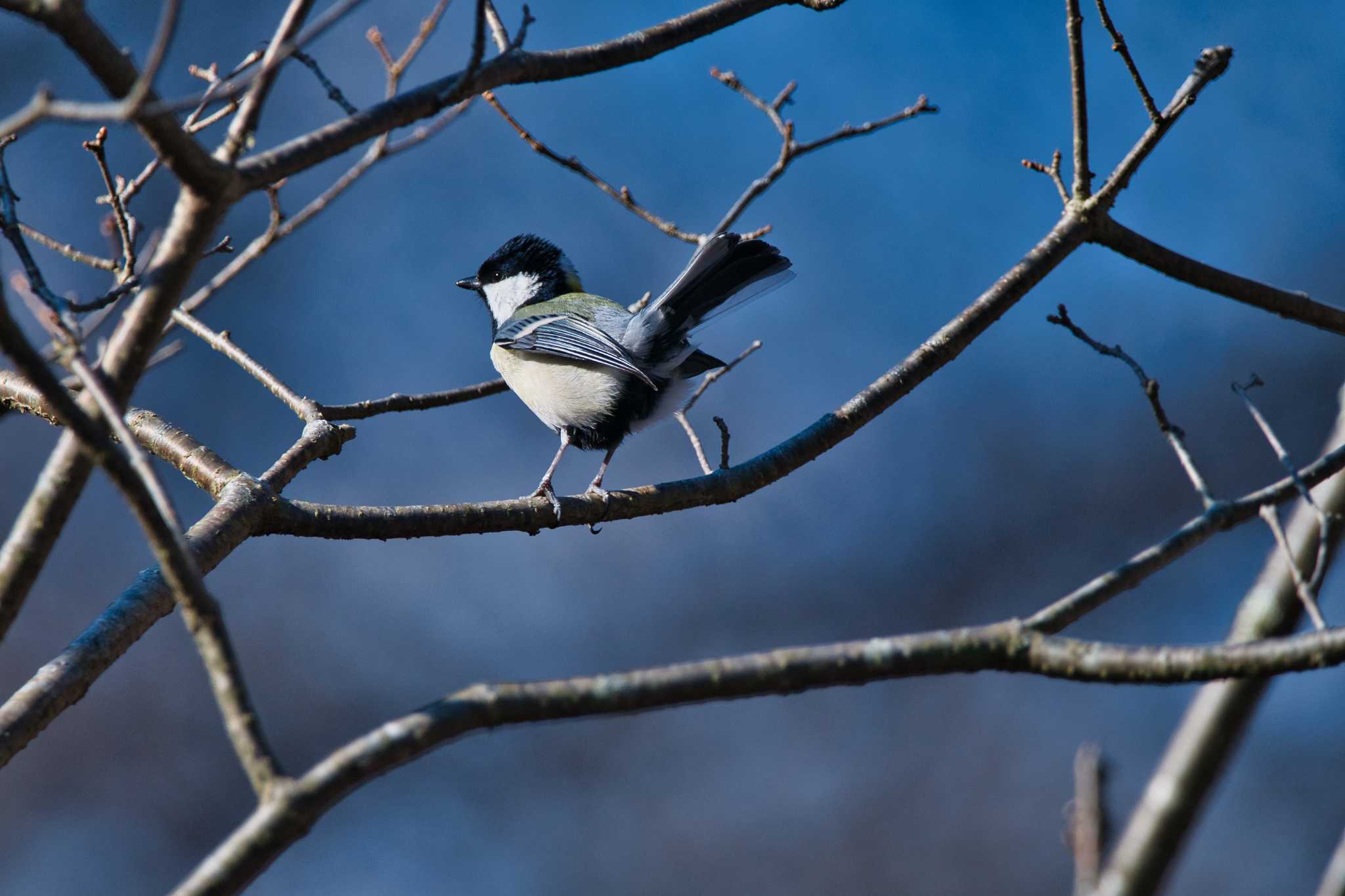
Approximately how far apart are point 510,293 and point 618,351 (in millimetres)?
1455

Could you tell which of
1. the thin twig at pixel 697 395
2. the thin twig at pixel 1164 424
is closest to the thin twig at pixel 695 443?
the thin twig at pixel 697 395

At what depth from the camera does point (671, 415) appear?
3717 mm

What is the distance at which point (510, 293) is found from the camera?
15.8ft

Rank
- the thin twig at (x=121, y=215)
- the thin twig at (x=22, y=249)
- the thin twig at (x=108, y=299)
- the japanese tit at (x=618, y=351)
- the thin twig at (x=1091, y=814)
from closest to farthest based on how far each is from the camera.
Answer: the thin twig at (x=1091, y=814)
the thin twig at (x=22, y=249)
the thin twig at (x=108, y=299)
the thin twig at (x=121, y=215)
the japanese tit at (x=618, y=351)

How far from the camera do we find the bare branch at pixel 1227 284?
2623 mm

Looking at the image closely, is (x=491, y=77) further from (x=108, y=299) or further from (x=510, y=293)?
(x=510, y=293)

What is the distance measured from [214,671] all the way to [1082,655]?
1031 millimetres

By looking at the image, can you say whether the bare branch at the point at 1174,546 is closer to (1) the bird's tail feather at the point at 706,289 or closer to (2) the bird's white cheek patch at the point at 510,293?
(1) the bird's tail feather at the point at 706,289

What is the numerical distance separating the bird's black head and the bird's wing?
1.85 ft

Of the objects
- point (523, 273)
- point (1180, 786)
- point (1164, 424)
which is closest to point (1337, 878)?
point (1180, 786)

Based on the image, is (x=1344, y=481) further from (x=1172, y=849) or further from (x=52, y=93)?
(x=52, y=93)

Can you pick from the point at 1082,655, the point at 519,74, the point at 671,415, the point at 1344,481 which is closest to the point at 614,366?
the point at 671,415

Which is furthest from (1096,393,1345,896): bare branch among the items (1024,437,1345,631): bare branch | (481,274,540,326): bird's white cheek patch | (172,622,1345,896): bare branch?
(481,274,540,326): bird's white cheek patch

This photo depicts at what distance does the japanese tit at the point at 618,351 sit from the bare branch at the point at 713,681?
65.1 inches
